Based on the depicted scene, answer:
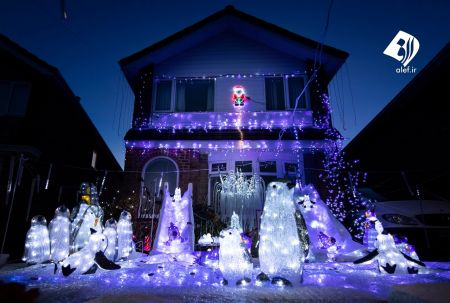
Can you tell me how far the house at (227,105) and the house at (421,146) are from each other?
2.09 m

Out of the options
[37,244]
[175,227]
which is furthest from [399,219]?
A: [37,244]

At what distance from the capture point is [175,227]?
6434 millimetres

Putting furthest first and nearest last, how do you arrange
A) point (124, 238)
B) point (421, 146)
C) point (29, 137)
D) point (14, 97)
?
point (14, 97) → point (421, 146) → point (29, 137) → point (124, 238)

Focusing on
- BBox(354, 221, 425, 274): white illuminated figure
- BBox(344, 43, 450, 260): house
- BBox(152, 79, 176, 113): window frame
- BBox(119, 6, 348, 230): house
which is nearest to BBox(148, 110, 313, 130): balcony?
BBox(119, 6, 348, 230): house

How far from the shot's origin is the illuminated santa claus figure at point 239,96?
10750 mm

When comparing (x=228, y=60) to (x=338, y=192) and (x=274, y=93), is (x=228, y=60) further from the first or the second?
(x=338, y=192)

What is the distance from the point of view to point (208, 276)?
13.6ft

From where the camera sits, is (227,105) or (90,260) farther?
(227,105)

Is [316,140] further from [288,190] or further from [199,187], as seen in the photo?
[288,190]

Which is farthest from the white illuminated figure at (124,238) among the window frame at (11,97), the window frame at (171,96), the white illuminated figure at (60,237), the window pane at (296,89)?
the window pane at (296,89)

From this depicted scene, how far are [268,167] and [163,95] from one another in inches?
203

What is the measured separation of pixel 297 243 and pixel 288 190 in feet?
2.55

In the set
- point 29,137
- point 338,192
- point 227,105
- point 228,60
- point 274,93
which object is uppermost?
point 228,60

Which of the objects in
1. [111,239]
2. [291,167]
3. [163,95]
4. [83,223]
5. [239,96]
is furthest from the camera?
[163,95]
